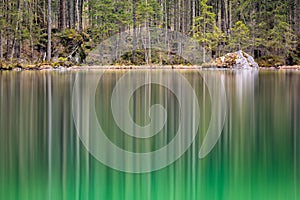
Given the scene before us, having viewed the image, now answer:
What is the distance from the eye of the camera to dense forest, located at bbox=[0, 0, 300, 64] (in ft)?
140

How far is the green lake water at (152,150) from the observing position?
22.8ft

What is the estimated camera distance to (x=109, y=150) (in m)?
9.26

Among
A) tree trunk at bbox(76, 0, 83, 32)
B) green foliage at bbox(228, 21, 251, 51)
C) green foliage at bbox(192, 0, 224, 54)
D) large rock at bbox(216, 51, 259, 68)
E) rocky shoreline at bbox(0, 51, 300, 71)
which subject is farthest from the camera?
tree trunk at bbox(76, 0, 83, 32)

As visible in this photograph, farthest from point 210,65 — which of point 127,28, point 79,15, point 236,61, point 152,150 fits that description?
point 152,150

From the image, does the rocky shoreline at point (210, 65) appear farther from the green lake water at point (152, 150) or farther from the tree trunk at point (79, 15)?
the green lake water at point (152, 150)

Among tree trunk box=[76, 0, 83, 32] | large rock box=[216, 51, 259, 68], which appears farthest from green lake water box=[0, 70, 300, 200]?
tree trunk box=[76, 0, 83, 32]

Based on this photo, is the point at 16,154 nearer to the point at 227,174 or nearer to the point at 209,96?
the point at 227,174

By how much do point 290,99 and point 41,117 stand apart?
7533 millimetres

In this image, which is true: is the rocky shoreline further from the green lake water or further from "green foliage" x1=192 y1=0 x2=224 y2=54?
the green lake water

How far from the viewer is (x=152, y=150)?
934 centimetres

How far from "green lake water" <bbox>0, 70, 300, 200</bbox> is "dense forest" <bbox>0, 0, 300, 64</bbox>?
27791 mm

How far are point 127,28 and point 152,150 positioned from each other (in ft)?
130

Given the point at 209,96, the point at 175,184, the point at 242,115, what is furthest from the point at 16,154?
the point at 209,96

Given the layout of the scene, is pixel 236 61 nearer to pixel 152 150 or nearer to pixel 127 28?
pixel 127 28
